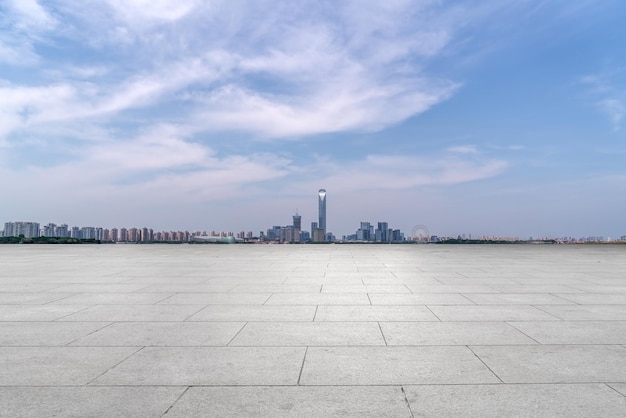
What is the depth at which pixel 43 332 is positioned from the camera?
7957 mm

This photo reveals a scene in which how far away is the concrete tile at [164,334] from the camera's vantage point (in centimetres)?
721

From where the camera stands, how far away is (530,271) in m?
18.2

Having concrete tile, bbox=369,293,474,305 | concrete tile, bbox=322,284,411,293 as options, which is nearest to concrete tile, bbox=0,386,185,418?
concrete tile, bbox=369,293,474,305

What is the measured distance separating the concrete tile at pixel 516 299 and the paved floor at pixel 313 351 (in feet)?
0.16

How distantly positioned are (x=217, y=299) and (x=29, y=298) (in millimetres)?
4683

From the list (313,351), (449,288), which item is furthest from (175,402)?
(449,288)

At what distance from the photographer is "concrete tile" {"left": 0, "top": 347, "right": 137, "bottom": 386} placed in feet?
18.1

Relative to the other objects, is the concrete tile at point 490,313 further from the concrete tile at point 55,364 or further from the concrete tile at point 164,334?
the concrete tile at point 55,364

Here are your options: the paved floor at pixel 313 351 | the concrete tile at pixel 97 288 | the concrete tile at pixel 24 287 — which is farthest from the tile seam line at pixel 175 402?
the concrete tile at pixel 24 287

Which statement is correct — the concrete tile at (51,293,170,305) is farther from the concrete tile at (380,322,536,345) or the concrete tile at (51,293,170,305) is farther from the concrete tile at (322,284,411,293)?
the concrete tile at (380,322,536,345)

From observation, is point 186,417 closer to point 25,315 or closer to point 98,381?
point 98,381

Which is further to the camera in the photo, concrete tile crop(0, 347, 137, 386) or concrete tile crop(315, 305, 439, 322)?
concrete tile crop(315, 305, 439, 322)

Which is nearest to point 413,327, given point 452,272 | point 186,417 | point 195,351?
point 195,351

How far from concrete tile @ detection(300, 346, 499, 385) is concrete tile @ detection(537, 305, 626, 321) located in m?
3.73
